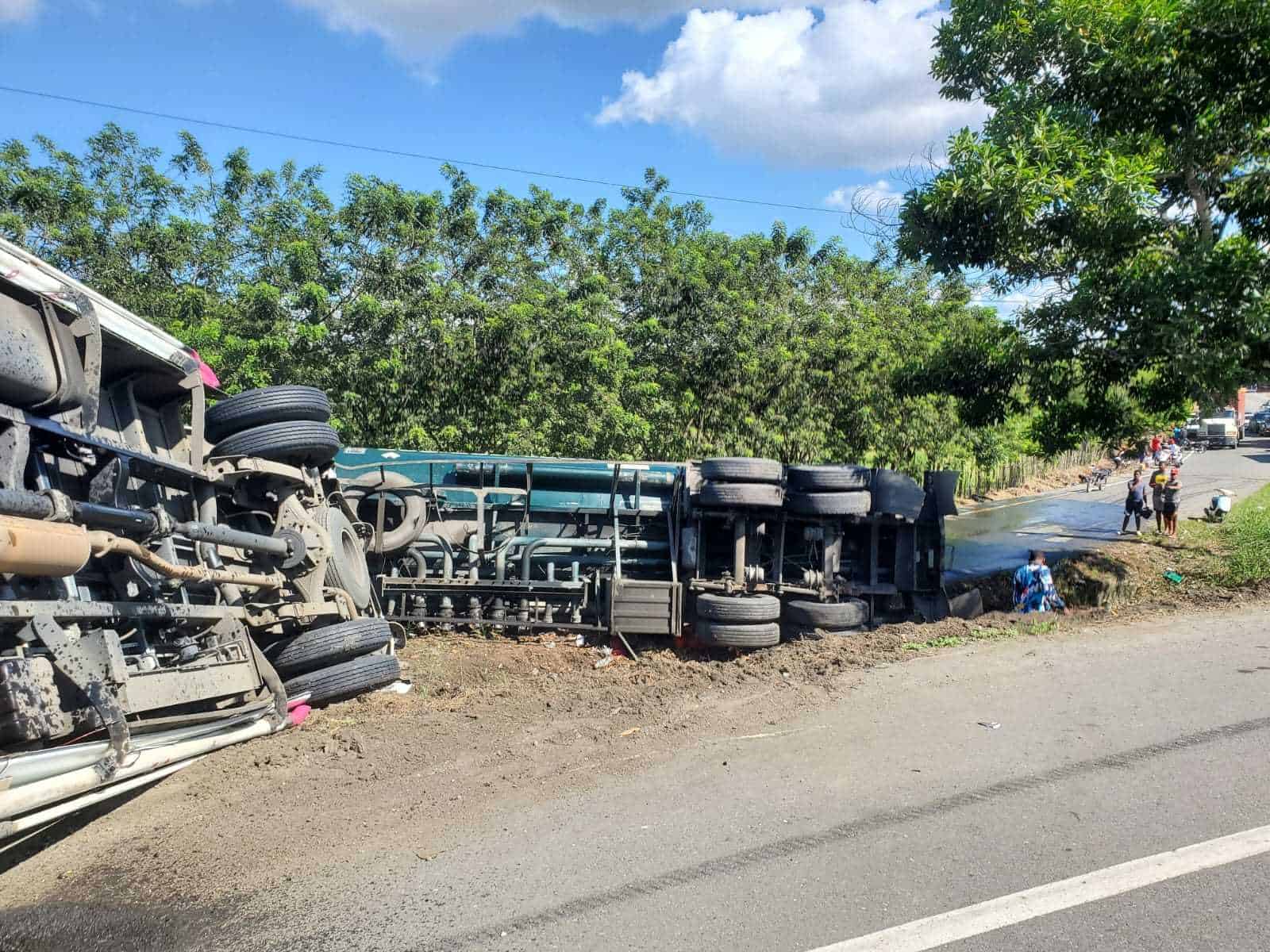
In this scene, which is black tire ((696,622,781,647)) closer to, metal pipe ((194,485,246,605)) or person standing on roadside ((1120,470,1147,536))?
metal pipe ((194,485,246,605))

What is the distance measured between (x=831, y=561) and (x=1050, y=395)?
430cm

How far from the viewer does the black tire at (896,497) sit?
8.70 meters

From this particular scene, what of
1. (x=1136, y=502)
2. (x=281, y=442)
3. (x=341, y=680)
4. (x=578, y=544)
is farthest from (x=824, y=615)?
(x=1136, y=502)

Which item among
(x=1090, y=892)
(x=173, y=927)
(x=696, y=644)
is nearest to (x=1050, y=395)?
(x=696, y=644)

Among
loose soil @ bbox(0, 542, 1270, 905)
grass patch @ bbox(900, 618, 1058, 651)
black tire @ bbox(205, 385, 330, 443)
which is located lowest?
loose soil @ bbox(0, 542, 1270, 905)

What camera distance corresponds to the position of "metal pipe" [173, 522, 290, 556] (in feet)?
14.9

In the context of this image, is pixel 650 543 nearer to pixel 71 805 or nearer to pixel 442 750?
pixel 442 750

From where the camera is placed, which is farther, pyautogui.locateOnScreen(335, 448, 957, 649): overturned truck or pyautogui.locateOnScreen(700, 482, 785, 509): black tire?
pyautogui.locateOnScreen(335, 448, 957, 649): overturned truck

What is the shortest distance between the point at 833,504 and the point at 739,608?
51.2 inches

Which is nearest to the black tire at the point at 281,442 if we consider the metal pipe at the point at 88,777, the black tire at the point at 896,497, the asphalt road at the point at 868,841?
the metal pipe at the point at 88,777

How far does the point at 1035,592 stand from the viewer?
9.65 meters

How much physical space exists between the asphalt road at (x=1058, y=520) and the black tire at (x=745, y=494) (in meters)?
3.14

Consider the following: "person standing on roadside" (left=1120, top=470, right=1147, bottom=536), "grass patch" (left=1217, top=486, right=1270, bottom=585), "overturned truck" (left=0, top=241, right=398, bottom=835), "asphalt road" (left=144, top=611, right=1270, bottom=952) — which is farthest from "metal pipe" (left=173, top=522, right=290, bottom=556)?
"person standing on roadside" (left=1120, top=470, right=1147, bottom=536)

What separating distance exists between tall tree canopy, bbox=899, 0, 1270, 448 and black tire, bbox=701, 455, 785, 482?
3.32 metres
